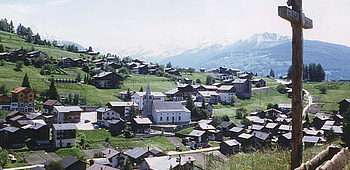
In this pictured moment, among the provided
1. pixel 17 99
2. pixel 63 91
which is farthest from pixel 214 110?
pixel 17 99

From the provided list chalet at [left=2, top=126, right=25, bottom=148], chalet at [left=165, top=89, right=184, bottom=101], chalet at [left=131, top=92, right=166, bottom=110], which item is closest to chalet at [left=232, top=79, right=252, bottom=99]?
chalet at [left=165, top=89, right=184, bottom=101]

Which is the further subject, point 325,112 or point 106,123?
point 325,112

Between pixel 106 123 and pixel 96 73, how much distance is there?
29969 mm

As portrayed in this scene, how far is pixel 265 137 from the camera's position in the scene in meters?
35.0

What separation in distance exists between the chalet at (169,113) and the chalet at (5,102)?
19.7 metres

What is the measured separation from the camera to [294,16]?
639 centimetres

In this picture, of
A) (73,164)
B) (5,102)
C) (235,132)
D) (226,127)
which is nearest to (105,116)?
(5,102)

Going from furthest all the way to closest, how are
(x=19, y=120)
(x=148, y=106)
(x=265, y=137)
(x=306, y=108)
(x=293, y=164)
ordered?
(x=306, y=108), (x=148, y=106), (x=265, y=137), (x=19, y=120), (x=293, y=164)

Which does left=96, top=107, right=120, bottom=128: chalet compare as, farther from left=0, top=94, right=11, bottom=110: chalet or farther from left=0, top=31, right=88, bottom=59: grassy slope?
left=0, top=31, right=88, bottom=59: grassy slope

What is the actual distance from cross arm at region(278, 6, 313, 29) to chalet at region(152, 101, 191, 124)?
37870mm

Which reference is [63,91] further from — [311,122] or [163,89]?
[311,122]

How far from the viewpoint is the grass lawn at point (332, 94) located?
52.5 m

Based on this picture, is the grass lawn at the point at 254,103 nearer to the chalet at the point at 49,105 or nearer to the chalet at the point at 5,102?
the chalet at the point at 49,105

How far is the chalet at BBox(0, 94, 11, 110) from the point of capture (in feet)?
121
